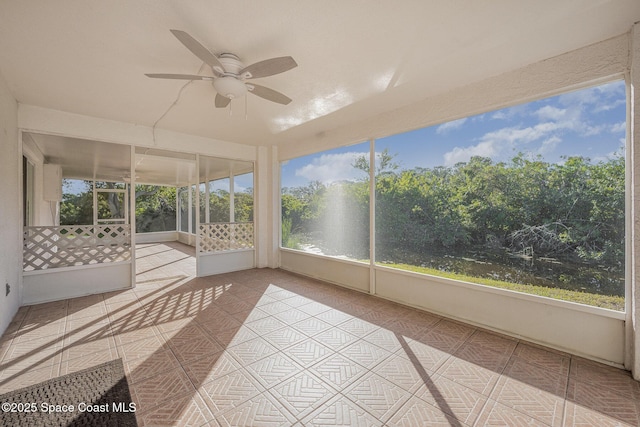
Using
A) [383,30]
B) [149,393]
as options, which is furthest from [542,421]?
[383,30]

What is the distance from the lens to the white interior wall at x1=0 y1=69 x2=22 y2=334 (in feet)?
8.88

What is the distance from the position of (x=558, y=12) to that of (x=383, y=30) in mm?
1198

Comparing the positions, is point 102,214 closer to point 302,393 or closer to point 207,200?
point 207,200

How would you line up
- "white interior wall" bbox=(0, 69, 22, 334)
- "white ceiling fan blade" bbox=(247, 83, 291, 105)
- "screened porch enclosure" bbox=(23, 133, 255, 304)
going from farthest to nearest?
"screened porch enclosure" bbox=(23, 133, 255, 304) → "white interior wall" bbox=(0, 69, 22, 334) → "white ceiling fan blade" bbox=(247, 83, 291, 105)

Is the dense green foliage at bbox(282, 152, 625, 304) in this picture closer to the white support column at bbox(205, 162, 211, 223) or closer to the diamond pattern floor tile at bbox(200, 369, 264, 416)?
the diamond pattern floor tile at bbox(200, 369, 264, 416)

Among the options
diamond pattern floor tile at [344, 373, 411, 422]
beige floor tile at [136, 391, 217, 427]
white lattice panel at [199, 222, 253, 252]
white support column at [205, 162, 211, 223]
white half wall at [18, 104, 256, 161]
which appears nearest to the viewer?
beige floor tile at [136, 391, 217, 427]

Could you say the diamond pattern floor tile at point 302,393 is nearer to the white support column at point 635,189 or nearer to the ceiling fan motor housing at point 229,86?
the white support column at point 635,189

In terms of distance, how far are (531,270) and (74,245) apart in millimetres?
5814

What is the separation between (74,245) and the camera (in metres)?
3.83

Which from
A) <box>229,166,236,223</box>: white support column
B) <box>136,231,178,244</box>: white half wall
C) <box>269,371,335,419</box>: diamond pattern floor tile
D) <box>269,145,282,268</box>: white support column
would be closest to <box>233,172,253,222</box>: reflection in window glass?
<box>229,166,236,223</box>: white support column

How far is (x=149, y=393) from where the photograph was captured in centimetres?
183

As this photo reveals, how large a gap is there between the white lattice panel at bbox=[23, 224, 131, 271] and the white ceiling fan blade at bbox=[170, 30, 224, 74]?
3555 mm

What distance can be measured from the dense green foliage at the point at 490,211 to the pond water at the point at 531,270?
4 centimetres

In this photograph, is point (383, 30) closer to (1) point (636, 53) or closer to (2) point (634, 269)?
(1) point (636, 53)
